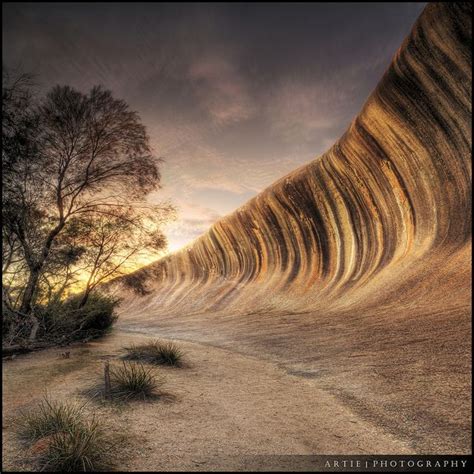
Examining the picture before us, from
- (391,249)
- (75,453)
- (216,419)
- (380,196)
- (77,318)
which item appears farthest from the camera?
(380,196)

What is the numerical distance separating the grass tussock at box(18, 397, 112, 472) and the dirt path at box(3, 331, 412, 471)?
0.15 meters

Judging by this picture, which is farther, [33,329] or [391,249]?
[391,249]

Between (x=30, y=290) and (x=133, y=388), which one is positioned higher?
(x=30, y=290)

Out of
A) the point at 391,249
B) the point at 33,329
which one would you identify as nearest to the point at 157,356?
the point at 33,329

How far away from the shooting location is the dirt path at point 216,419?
299 cm

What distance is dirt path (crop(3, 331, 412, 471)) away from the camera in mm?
2990

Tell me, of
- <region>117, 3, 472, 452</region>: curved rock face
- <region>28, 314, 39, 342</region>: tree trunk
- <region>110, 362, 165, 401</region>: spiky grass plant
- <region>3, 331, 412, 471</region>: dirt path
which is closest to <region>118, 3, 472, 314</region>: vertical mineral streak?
<region>117, 3, 472, 452</region>: curved rock face

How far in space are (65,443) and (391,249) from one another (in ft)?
37.4

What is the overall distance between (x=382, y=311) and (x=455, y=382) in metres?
3.77

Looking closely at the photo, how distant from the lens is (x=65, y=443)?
2660 mm

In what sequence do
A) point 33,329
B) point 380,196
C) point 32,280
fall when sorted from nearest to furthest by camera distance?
point 32,280, point 33,329, point 380,196

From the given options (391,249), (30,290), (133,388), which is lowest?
(133,388)

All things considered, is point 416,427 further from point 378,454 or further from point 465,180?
point 465,180

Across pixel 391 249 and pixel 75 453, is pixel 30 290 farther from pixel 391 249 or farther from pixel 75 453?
pixel 391 249
